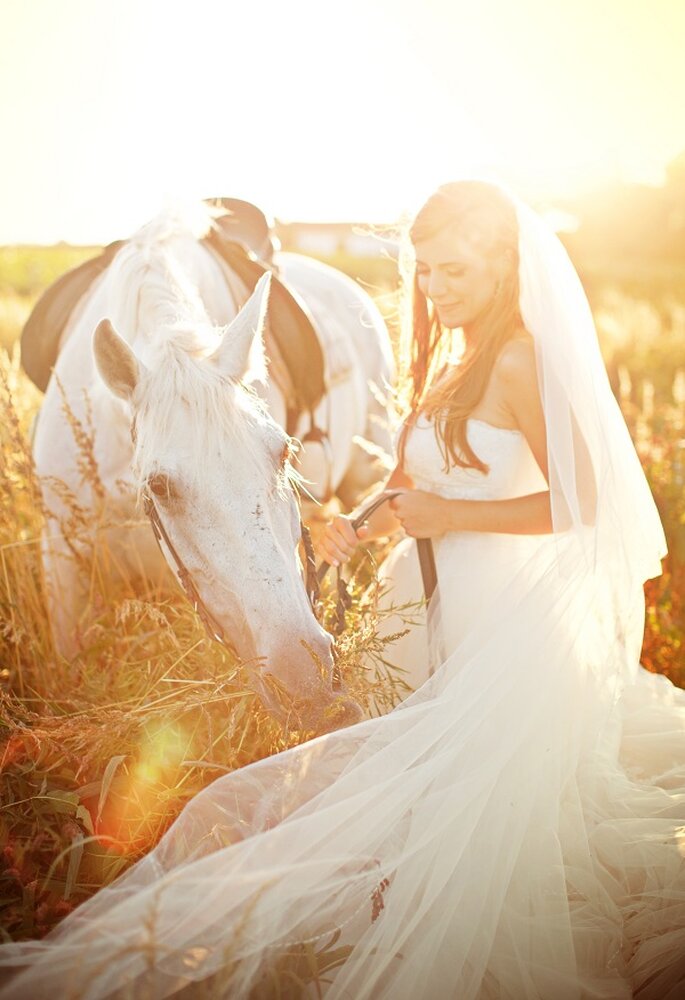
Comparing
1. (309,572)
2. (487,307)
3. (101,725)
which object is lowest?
(101,725)

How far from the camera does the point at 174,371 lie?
7.04 ft

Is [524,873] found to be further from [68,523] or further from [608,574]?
[68,523]

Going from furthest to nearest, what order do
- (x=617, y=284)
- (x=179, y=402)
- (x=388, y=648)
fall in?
(x=617, y=284), (x=388, y=648), (x=179, y=402)

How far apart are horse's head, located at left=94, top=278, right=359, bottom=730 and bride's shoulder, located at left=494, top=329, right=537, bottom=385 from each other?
893mm

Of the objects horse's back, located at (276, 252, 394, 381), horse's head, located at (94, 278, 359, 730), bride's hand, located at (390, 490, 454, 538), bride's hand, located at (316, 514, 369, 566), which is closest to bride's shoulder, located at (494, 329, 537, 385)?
bride's hand, located at (390, 490, 454, 538)

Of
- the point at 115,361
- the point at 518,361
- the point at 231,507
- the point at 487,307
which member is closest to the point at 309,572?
the point at 231,507

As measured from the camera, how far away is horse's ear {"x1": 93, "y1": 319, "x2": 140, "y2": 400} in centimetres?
211

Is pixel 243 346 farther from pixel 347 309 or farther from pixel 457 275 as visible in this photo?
pixel 347 309

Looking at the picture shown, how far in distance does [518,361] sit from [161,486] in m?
1.33

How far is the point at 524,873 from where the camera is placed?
177 centimetres

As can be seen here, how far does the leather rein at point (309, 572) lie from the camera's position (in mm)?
2082

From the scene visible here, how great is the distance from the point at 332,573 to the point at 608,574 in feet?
5.45

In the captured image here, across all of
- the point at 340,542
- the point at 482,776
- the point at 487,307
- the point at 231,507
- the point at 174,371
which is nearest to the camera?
the point at 482,776

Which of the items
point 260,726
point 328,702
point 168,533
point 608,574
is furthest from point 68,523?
point 608,574
